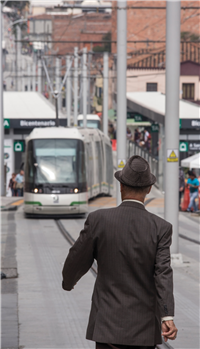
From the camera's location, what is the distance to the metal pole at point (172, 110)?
10898 millimetres

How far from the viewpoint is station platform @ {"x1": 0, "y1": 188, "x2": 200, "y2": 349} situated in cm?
662

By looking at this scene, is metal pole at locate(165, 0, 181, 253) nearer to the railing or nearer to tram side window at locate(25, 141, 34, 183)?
tram side window at locate(25, 141, 34, 183)

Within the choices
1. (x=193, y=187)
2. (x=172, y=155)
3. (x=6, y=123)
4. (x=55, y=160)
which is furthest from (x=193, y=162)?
(x=172, y=155)

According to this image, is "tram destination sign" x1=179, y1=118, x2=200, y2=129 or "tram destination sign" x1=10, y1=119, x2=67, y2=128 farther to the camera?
"tram destination sign" x1=10, y1=119, x2=67, y2=128

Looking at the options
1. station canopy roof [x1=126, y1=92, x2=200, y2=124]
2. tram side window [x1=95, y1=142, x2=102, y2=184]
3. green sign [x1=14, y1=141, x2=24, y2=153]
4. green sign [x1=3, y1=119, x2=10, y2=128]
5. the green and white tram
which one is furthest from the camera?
green sign [x1=14, y1=141, x2=24, y2=153]

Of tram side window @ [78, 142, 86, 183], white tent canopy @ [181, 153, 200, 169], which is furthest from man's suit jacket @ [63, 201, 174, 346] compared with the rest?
white tent canopy @ [181, 153, 200, 169]

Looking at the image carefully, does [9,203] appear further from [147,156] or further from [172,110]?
[172,110]

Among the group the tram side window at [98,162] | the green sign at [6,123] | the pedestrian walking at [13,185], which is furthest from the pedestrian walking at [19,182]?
the tram side window at [98,162]

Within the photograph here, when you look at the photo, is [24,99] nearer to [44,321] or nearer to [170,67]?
[170,67]

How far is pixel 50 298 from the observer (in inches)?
337

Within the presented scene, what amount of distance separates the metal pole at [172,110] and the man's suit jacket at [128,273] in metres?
7.68

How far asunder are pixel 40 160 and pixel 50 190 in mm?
959

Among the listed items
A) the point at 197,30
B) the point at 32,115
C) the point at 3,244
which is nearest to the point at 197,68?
the point at 197,30

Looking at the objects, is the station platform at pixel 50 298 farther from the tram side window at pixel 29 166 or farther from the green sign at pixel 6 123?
the green sign at pixel 6 123
